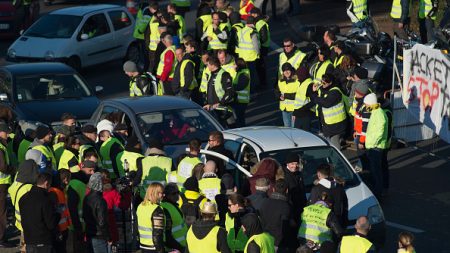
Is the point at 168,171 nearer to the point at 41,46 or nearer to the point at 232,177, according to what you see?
the point at 232,177

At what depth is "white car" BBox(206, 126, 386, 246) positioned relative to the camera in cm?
1558

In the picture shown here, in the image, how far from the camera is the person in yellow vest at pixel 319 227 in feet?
45.0

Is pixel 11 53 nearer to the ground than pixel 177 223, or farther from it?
nearer to the ground

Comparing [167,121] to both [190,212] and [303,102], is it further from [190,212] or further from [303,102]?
[190,212]

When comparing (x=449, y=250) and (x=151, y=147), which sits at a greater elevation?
(x=151, y=147)

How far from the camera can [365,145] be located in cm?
1834

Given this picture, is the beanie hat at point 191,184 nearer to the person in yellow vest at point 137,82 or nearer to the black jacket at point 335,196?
the black jacket at point 335,196

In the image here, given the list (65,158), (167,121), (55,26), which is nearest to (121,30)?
(55,26)

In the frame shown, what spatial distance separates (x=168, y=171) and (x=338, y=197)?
2547 mm

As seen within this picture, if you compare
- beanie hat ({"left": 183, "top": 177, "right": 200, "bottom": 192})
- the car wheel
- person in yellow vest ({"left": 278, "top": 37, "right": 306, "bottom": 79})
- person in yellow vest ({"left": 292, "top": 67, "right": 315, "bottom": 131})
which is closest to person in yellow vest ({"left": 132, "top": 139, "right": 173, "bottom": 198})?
beanie hat ({"left": 183, "top": 177, "right": 200, "bottom": 192})

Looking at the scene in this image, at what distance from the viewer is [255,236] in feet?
41.9

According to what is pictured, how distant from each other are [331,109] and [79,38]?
998 centimetres

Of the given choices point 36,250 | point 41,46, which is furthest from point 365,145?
point 41,46

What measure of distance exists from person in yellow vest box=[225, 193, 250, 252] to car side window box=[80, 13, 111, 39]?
14920 millimetres
